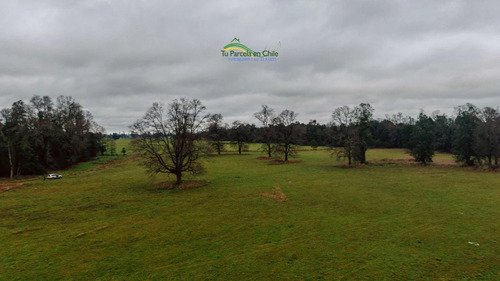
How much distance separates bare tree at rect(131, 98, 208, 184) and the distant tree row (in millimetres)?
32179

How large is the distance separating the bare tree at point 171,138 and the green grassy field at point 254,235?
4773 mm

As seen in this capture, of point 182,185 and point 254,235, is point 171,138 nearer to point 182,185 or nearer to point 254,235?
point 182,185

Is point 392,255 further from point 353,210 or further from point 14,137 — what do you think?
point 14,137

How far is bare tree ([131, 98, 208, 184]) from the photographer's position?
1138 inches

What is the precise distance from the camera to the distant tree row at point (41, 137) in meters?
43.5

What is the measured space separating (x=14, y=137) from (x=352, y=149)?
64435mm

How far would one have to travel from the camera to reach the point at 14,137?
43.2 m

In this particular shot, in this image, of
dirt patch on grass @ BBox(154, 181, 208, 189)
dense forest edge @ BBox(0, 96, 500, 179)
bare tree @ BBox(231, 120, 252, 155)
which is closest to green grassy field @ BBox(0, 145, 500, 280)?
dirt patch on grass @ BBox(154, 181, 208, 189)

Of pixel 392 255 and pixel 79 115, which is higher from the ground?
pixel 79 115

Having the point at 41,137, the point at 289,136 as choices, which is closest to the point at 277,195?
the point at 289,136

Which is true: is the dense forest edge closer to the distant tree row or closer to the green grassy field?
the distant tree row

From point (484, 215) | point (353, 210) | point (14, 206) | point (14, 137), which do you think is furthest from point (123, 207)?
point (14, 137)

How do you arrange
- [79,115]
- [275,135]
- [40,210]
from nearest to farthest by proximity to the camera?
[40,210] → [275,135] → [79,115]

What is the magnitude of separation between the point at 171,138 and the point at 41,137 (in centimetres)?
3940
